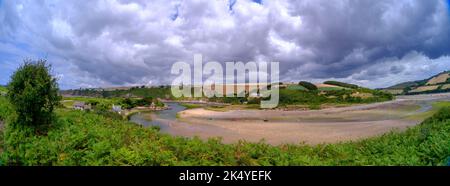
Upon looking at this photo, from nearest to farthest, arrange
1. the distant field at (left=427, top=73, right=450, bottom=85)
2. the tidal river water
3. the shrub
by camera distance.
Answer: the shrub → the tidal river water → the distant field at (left=427, top=73, right=450, bottom=85)

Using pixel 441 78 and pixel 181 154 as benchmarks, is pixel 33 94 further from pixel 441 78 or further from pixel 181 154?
pixel 441 78

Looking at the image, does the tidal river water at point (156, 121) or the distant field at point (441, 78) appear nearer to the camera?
the tidal river water at point (156, 121)

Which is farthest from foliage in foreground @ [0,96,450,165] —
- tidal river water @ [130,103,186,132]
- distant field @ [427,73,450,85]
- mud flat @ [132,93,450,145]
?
distant field @ [427,73,450,85]

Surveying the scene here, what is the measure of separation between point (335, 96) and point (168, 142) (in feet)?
363

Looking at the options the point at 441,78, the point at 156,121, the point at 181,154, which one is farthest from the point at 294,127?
the point at 441,78

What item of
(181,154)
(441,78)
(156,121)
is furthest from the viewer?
(441,78)

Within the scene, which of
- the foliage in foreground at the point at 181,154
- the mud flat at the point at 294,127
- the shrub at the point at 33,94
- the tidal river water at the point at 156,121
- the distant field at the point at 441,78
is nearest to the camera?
the foliage in foreground at the point at 181,154

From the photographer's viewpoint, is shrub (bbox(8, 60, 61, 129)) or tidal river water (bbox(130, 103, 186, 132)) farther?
tidal river water (bbox(130, 103, 186, 132))

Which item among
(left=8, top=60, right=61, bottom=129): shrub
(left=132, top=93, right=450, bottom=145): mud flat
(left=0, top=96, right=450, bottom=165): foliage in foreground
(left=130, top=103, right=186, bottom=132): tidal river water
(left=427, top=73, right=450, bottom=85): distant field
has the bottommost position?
(left=130, top=103, right=186, bottom=132): tidal river water

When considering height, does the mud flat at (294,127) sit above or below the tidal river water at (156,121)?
above

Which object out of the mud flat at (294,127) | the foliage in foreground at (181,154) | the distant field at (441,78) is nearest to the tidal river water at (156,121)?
the mud flat at (294,127)

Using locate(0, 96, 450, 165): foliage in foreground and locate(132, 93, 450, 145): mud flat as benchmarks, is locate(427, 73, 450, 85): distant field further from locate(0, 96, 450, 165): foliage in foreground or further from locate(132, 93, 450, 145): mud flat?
locate(0, 96, 450, 165): foliage in foreground

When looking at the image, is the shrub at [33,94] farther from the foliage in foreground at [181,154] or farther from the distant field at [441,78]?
the distant field at [441,78]
